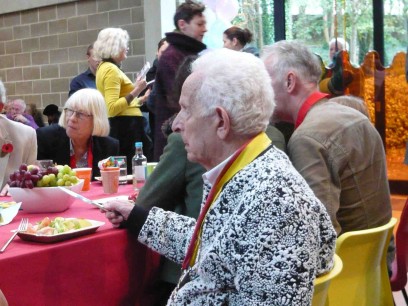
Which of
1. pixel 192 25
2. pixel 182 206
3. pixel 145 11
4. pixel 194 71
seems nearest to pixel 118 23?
pixel 145 11

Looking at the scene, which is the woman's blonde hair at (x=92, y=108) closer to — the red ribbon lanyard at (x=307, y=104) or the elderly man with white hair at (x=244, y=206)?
the red ribbon lanyard at (x=307, y=104)

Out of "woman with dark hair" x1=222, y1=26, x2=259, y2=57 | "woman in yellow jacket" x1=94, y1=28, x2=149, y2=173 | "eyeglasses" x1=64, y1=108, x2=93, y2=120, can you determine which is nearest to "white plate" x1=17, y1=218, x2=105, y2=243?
"eyeglasses" x1=64, y1=108, x2=93, y2=120

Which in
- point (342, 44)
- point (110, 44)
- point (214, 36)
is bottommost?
point (110, 44)

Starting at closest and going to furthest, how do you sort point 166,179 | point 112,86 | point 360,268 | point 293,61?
1. point 360,268
2. point 166,179
3. point 293,61
4. point 112,86

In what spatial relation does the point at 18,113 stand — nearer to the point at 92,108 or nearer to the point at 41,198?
the point at 92,108

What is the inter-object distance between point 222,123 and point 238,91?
0.09 meters

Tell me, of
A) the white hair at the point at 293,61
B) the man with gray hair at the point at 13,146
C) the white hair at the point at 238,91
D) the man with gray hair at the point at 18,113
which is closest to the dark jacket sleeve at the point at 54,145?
the man with gray hair at the point at 13,146

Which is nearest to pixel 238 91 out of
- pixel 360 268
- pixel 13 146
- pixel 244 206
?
pixel 244 206

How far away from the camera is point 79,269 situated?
2.00m

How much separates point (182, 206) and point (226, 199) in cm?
92

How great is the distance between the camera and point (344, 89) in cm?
704

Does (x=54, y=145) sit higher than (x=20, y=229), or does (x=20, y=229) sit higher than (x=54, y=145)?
(x=54, y=145)

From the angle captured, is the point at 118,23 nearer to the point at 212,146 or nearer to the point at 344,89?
the point at 344,89

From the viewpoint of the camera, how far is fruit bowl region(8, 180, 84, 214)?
2.45 meters
